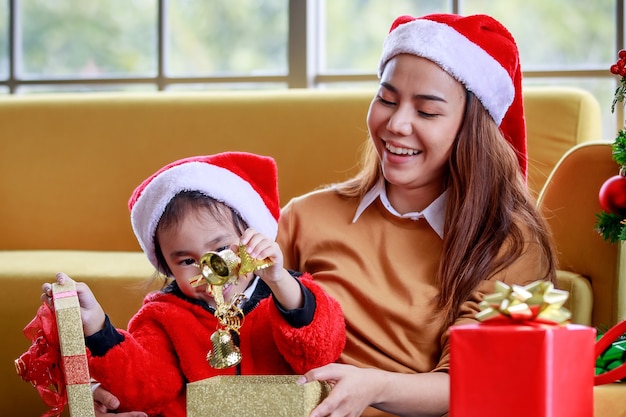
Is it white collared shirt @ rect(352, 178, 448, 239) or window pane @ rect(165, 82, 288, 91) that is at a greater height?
A: window pane @ rect(165, 82, 288, 91)

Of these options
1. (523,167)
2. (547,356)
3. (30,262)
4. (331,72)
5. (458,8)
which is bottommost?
(30,262)

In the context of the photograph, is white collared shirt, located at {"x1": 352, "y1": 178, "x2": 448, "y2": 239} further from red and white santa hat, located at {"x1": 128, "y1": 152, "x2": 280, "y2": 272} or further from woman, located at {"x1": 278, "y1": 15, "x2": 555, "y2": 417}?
red and white santa hat, located at {"x1": 128, "y1": 152, "x2": 280, "y2": 272}

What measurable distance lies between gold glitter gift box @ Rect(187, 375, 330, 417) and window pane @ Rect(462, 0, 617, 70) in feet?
7.50

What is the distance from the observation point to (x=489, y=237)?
158 centimetres

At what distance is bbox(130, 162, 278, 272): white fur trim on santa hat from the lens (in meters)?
1.50

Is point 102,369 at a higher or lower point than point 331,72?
lower

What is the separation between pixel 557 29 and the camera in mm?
3082

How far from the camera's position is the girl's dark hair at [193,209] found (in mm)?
1490

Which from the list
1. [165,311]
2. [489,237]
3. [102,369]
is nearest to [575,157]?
[489,237]

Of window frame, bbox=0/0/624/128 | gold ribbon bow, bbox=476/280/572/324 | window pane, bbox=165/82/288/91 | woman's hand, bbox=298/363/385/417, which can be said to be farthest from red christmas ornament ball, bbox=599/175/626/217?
window pane, bbox=165/82/288/91

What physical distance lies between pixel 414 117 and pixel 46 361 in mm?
735

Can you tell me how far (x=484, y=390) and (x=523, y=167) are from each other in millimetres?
914

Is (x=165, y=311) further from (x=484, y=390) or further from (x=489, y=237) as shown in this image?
(x=484, y=390)

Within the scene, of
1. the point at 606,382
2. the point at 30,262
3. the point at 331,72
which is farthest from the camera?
the point at 331,72
